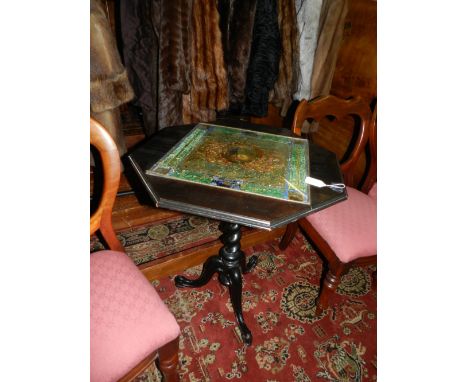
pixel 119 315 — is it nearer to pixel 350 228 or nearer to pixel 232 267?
pixel 232 267

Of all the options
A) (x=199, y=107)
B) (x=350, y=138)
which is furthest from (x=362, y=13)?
(x=199, y=107)

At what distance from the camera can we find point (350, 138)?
7.81 ft

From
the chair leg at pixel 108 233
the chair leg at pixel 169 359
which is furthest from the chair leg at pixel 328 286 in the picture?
the chair leg at pixel 108 233

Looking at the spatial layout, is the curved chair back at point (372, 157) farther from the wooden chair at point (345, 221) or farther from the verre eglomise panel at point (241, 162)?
the verre eglomise panel at point (241, 162)

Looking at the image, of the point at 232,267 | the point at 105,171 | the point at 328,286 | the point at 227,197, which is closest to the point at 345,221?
the point at 328,286

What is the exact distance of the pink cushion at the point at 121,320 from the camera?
30.4 inches

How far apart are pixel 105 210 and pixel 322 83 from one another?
6.23 feet

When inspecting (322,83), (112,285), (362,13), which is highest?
(362,13)

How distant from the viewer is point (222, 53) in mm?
1718

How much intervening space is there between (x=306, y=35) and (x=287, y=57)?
0.73 ft

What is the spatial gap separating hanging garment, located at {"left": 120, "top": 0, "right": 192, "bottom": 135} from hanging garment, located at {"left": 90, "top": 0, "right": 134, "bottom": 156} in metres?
0.19

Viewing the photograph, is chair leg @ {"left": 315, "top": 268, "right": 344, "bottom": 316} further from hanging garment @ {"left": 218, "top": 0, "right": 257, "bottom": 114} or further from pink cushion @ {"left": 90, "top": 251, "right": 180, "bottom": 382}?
hanging garment @ {"left": 218, "top": 0, "right": 257, "bottom": 114}
